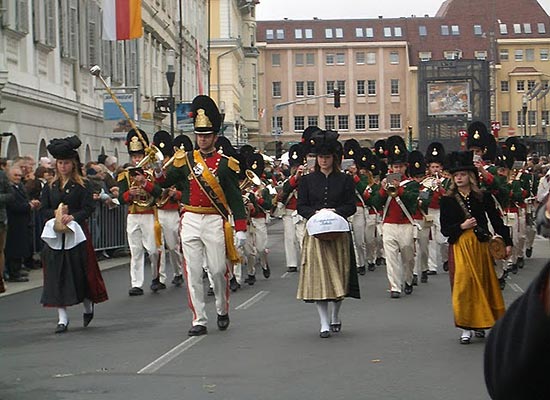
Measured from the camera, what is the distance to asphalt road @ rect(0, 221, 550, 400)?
8.12 m

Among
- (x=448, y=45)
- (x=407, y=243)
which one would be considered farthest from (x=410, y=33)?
(x=407, y=243)

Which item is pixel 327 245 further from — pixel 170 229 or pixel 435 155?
pixel 435 155

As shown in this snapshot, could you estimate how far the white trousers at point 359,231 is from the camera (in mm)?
19703

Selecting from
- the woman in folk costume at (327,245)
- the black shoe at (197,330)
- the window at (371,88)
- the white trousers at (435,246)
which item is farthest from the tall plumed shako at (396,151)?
the window at (371,88)

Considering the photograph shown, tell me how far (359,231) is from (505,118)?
10037cm

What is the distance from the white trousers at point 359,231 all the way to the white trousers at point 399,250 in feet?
14.4

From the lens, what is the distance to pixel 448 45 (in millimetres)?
119812

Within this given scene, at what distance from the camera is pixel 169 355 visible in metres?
9.84

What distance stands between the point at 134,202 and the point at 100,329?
4580 mm

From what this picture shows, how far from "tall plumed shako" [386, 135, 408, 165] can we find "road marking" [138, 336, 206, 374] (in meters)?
6.14

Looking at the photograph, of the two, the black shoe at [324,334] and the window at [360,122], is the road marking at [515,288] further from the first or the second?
the window at [360,122]

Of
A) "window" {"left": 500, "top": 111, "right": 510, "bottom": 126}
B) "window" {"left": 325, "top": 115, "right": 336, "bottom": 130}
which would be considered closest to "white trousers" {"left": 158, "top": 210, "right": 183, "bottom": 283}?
"window" {"left": 500, "top": 111, "right": 510, "bottom": 126}

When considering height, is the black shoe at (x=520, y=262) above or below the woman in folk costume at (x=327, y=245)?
below

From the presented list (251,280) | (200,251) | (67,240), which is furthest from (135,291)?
(200,251)
